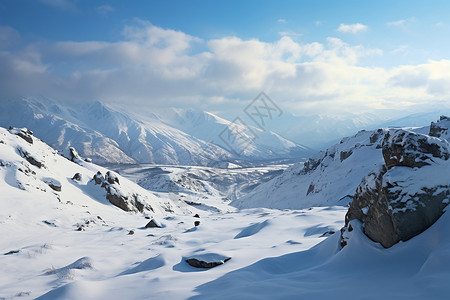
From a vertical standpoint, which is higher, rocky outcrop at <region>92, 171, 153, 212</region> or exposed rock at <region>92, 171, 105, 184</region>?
exposed rock at <region>92, 171, 105, 184</region>

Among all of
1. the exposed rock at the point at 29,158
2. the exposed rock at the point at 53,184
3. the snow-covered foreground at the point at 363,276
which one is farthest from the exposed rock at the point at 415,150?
the exposed rock at the point at 29,158

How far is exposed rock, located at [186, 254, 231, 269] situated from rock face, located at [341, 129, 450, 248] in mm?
5563

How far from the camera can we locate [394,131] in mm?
9469

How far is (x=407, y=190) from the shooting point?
26.4 feet

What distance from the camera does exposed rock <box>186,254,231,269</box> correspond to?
35.9 ft

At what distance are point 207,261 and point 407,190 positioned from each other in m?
7.64

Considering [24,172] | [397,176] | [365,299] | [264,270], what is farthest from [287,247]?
[24,172]

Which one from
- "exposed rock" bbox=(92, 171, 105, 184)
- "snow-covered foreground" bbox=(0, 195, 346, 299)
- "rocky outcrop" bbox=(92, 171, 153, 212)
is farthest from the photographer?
"exposed rock" bbox=(92, 171, 105, 184)

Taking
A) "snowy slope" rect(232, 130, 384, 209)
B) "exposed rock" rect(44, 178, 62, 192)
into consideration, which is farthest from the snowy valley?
"snowy slope" rect(232, 130, 384, 209)

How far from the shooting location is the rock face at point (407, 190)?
786 centimetres

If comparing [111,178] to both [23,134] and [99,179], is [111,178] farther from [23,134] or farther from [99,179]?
[23,134]

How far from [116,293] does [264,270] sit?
4760mm

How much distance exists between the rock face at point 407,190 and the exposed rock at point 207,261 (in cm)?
556

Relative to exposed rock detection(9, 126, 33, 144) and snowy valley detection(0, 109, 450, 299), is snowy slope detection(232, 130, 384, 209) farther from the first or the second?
exposed rock detection(9, 126, 33, 144)
